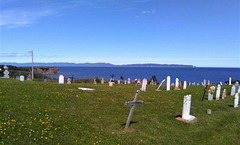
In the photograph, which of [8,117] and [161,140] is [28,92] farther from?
[161,140]

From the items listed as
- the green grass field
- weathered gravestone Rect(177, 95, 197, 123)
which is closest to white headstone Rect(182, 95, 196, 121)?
weathered gravestone Rect(177, 95, 197, 123)

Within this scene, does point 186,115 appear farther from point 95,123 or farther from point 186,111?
point 95,123

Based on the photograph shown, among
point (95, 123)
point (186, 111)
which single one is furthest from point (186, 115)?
point (95, 123)

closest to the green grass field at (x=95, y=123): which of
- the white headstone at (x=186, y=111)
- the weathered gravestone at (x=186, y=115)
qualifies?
the weathered gravestone at (x=186, y=115)

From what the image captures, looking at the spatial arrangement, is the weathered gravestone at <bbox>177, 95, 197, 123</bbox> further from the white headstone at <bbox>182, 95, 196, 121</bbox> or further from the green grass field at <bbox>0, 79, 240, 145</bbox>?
the green grass field at <bbox>0, 79, 240, 145</bbox>

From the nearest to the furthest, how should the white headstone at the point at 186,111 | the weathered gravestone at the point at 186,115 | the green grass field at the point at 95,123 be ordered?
the green grass field at the point at 95,123
the weathered gravestone at the point at 186,115
the white headstone at the point at 186,111

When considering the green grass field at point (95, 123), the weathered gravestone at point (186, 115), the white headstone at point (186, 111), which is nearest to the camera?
the green grass field at point (95, 123)

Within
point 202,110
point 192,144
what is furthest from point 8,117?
point 202,110

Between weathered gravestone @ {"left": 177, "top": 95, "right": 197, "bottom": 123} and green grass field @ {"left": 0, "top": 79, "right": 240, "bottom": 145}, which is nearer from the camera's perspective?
green grass field @ {"left": 0, "top": 79, "right": 240, "bottom": 145}

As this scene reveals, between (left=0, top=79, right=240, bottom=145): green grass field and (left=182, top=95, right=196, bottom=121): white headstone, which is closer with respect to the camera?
(left=0, top=79, right=240, bottom=145): green grass field

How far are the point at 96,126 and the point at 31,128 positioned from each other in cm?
300

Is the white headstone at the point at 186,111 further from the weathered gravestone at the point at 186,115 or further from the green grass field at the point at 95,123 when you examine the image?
the green grass field at the point at 95,123

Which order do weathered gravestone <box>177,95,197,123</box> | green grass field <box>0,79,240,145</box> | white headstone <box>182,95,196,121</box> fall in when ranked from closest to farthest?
green grass field <box>0,79,240,145</box>
weathered gravestone <box>177,95,197,123</box>
white headstone <box>182,95,196,121</box>

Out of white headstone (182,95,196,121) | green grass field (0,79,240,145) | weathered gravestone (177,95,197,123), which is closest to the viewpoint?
green grass field (0,79,240,145)
